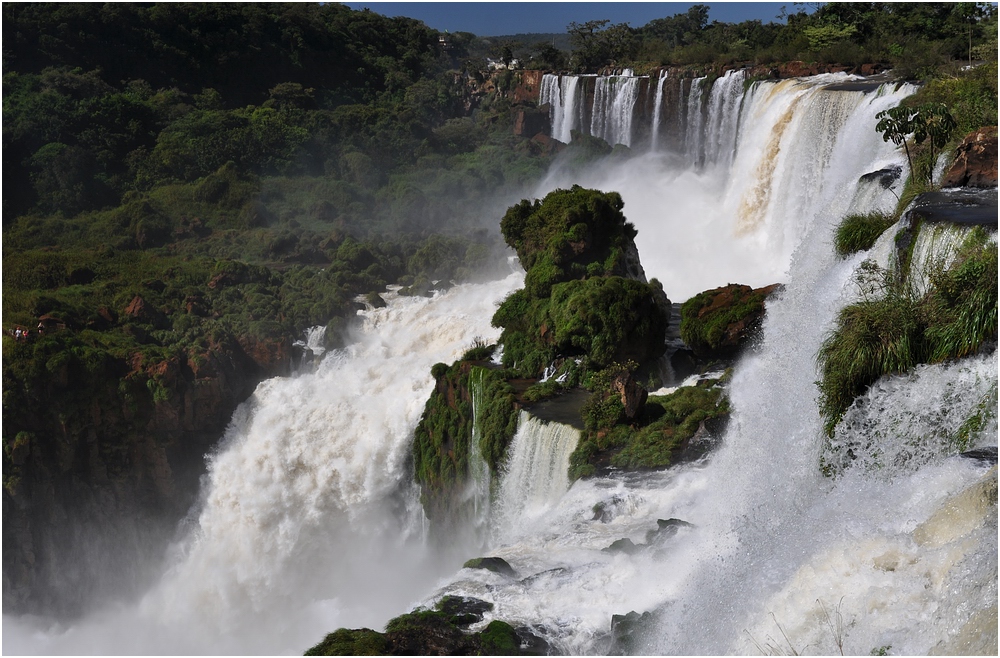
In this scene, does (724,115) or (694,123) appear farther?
(694,123)

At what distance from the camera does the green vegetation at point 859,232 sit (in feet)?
47.9

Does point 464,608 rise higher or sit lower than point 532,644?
lower

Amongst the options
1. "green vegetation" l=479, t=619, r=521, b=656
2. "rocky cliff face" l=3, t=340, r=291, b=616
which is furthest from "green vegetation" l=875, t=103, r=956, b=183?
"rocky cliff face" l=3, t=340, r=291, b=616

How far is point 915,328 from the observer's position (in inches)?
430

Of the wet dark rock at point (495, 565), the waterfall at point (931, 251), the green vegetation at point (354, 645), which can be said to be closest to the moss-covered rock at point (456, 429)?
the wet dark rock at point (495, 565)

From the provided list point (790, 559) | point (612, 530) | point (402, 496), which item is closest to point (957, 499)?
point (790, 559)

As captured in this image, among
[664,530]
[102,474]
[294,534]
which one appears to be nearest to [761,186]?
[664,530]

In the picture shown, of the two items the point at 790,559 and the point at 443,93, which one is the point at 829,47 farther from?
the point at 790,559

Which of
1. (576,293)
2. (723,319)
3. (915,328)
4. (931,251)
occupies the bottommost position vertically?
(723,319)

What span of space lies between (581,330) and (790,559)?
9241 millimetres

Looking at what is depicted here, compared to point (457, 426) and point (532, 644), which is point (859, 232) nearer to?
point (532, 644)

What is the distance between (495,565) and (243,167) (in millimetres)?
30894

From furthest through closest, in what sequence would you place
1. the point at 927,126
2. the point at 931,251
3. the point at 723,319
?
the point at 723,319, the point at 927,126, the point at 931,251

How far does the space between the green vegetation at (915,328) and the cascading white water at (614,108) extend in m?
26.2
